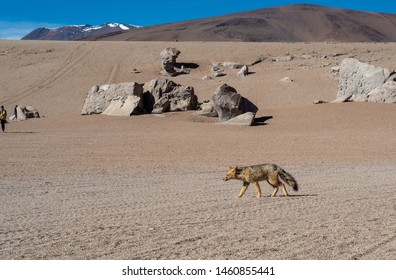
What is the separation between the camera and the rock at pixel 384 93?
27.6 metres

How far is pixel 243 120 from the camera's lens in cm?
2611

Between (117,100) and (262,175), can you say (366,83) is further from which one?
(262,175)

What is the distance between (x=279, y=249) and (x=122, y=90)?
77.4ft

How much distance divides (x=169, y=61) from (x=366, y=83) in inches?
773

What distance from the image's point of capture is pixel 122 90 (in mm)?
29750

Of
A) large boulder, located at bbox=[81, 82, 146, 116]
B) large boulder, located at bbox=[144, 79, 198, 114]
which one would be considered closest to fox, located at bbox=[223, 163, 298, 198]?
large boulder, located at bbox=[81, 82, 146, 116]

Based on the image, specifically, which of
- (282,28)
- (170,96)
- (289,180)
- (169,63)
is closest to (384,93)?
(170,96)

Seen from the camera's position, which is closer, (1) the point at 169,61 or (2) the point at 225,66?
(1) the point at 169,61

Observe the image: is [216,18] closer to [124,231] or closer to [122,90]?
[122,90]

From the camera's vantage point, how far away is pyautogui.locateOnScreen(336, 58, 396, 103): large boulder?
91.6 feet

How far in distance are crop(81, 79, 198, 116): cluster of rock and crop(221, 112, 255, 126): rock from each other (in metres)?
4.19

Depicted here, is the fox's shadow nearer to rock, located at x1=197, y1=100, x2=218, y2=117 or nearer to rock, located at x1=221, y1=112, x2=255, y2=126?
rock, located at x1=221, y1=112, x2=255, y2=126

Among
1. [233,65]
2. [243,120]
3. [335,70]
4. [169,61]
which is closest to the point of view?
[243,120]

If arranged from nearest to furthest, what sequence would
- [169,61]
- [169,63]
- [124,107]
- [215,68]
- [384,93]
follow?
1. [384,93]
2. [124,107]
3. [169,61]
4. [169,63]
5. [215,68]
